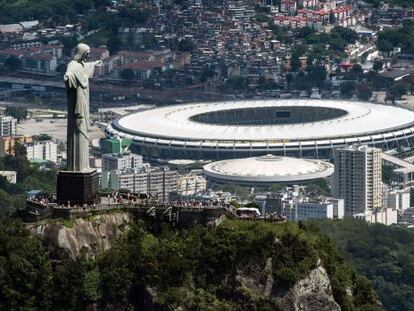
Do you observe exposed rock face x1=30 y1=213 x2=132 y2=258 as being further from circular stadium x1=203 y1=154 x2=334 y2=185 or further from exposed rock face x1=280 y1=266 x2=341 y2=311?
circular stadium x1=203 y1=154 x2=334 y2=185

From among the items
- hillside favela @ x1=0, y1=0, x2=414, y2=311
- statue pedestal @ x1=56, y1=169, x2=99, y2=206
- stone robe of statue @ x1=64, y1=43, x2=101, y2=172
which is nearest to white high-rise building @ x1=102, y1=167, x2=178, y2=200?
hillside favela @ x1=0, y1=0, x2=414, y2=311

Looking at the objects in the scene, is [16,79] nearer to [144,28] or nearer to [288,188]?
[144,28]

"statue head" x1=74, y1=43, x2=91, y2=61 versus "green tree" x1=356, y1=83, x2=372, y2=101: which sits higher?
"statue head" x1=74, y1=43, x2=91, y2=61

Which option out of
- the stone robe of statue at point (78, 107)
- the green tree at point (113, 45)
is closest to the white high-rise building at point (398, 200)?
the stone robe of statue at point (78, 107)

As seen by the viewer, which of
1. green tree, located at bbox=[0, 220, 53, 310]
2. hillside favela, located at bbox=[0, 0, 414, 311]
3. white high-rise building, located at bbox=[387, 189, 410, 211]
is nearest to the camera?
green tree, located at bbox=[0, 220, 53, 310]

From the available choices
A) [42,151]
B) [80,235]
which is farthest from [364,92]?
[80,235]

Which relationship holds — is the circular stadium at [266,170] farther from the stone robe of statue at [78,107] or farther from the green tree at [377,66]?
the stone robe of statue at [78,107]
